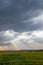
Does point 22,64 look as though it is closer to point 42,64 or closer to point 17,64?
point 17,64

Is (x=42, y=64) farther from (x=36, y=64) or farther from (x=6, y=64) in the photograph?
(x=6, y=64)

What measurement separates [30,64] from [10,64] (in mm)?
5106

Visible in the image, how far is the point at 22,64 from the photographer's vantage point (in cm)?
4128

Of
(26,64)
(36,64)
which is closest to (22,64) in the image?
(26,64)

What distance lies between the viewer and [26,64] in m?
41.2

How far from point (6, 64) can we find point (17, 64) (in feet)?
9.18

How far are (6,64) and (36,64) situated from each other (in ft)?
24.9

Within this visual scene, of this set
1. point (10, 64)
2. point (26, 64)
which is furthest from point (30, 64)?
point (10, 64)

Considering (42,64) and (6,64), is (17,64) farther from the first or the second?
(42,64)

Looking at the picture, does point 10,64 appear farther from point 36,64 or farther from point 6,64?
point 36,64

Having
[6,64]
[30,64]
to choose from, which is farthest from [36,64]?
[6,64]

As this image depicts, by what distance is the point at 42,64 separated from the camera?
4125 centimetres

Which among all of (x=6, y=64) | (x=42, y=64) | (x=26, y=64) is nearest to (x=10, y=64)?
(x=6, y=64)

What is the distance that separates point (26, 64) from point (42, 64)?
4.01m
